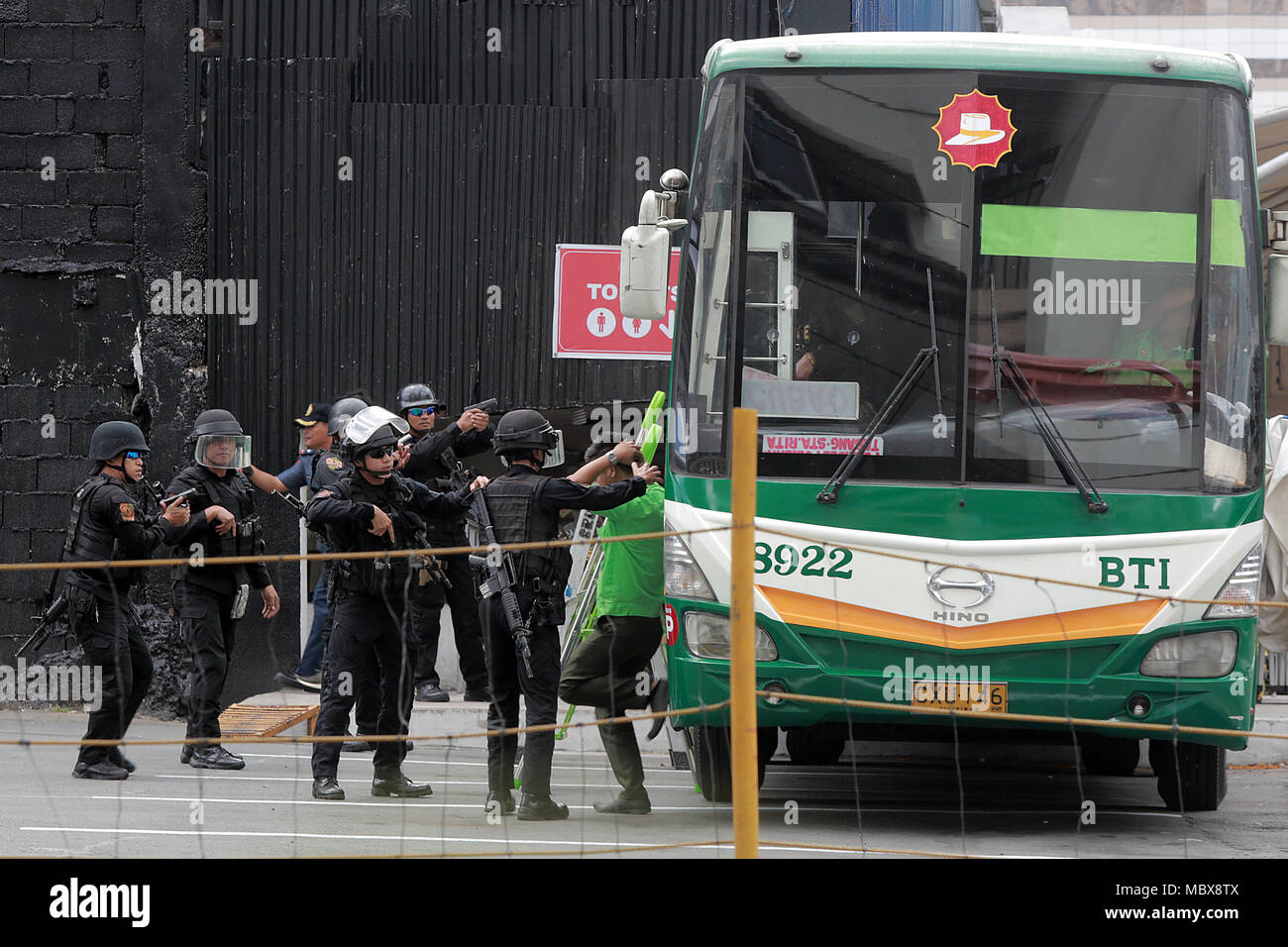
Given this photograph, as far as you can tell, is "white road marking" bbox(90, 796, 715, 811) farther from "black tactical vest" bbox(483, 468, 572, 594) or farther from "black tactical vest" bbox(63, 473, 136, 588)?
"black tactical vest" bbox(63, 473, 136, 588)

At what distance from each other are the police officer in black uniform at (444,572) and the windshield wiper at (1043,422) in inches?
138

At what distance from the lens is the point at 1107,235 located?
743 centimetres

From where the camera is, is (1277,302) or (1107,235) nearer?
(1107,235)

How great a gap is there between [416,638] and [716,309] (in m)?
3.60

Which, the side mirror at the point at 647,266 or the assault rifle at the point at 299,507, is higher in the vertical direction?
the side mirror at the point at 647,266

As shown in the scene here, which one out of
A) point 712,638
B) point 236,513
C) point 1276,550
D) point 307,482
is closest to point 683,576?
point 712,638

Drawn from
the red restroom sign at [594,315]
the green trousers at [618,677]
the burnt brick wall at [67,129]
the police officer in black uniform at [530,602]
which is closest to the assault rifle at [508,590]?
the police officer in black uniform at [530,602]

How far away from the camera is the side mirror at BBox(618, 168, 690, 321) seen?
7957 millimetres

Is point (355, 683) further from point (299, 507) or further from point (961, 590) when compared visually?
point (961, 590)

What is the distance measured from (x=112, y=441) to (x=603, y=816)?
347 cm

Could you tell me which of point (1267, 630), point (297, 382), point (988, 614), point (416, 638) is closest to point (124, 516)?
point (416, 638)

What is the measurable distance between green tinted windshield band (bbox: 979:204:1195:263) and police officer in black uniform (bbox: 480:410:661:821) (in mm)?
1967

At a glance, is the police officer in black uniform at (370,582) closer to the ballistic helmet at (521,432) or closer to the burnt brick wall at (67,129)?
the ballistic helmet at (521,432)

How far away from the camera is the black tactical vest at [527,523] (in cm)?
789
